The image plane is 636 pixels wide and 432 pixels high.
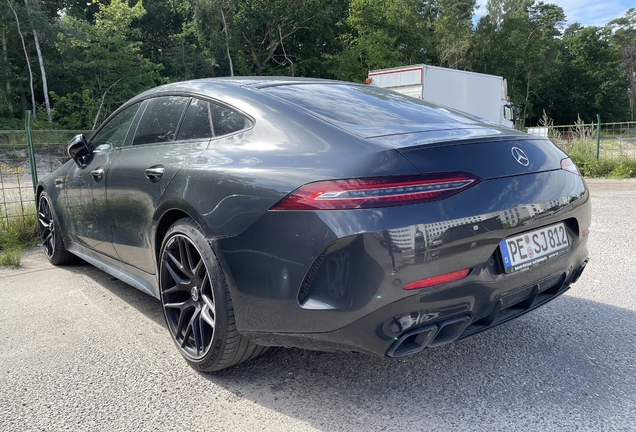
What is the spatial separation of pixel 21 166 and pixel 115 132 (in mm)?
3066

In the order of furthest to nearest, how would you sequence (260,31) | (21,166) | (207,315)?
(260,31) < (21,166) < (207,315)

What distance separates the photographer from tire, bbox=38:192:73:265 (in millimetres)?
4535

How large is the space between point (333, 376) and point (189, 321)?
31.7 inches

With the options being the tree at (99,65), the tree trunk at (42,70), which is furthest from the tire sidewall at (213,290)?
the tree trunk at (42,70)

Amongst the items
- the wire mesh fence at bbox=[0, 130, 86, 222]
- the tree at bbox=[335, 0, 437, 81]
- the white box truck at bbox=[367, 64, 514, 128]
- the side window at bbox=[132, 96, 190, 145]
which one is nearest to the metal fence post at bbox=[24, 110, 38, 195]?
the wire mesh fence at bbox=[0, 130, 86, 222]

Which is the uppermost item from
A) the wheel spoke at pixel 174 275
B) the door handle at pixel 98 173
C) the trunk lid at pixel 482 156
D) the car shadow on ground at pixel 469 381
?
the trunk lid at pixel 482 156

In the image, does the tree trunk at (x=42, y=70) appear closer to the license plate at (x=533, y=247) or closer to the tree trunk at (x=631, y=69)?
the license plate at (x=533, y=247)

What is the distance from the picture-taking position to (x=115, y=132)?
3594 millimetres

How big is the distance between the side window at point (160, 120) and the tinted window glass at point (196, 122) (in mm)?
86

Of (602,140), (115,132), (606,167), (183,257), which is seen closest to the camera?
(183,257)

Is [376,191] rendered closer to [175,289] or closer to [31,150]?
[175,289]

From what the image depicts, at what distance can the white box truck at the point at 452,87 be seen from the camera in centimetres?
1504

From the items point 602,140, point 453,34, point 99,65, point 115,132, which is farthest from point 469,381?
point 453,34

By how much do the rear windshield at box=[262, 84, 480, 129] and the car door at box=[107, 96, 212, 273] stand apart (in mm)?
506
